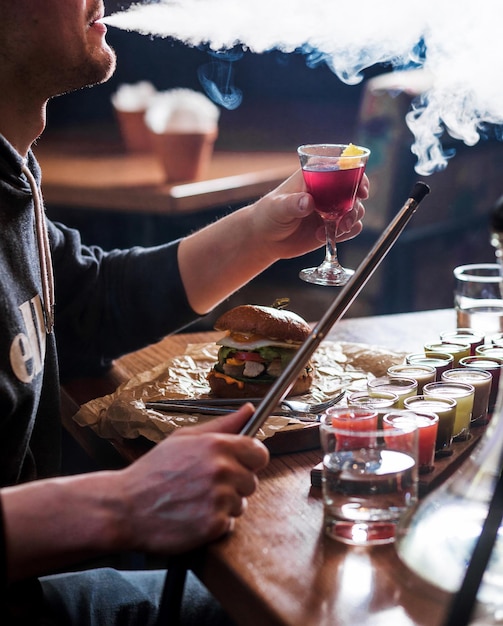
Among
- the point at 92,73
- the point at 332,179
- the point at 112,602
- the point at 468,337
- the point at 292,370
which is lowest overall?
the point at 112,602

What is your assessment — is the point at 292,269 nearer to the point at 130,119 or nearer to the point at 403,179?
the point at 403,179

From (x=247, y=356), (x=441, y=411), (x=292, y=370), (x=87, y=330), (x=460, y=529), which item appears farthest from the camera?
(x=87, y=330)

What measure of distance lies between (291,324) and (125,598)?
57 centimetres

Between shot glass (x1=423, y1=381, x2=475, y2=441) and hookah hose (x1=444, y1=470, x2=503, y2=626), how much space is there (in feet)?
1.27

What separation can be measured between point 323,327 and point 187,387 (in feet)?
1.78

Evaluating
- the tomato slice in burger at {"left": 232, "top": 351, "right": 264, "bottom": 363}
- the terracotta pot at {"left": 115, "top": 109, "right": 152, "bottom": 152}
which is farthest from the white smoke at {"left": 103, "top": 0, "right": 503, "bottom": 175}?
the terracotta pot at {"left": 115, "top": 109, "right": 152, "bottom": 152}

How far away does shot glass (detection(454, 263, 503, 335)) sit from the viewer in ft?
6.41

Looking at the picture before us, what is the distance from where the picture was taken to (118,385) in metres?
1.79

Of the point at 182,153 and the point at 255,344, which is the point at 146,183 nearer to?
the point at 182,153

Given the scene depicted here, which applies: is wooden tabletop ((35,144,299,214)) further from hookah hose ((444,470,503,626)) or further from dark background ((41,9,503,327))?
hookah hose ((444,470,503,626))

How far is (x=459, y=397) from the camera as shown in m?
1.36

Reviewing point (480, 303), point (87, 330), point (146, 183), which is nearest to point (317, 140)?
point (146, 183)

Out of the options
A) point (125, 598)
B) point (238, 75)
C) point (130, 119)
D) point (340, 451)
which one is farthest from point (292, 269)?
point (340, 451)

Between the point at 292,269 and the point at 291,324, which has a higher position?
the point at 291,324
